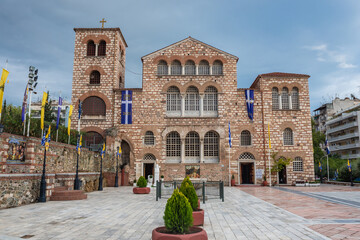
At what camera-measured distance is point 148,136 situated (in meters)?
30.3

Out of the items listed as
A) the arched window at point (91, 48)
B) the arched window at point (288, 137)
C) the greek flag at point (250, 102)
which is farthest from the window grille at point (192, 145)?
the arched window at point (91, 48)

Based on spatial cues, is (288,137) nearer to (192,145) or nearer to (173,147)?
(192,145)

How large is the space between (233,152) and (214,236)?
891 inches

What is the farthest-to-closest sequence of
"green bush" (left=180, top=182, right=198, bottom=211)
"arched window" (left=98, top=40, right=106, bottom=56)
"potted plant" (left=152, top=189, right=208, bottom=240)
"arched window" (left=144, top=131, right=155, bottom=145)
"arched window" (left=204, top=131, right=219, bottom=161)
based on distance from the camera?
"arched window" (left=98, top=40, right=106, bottom=56) → "arched window" (left=144, top=131, right=155, bottom=145) → "arched window" (left=204, top=131, right=219, bottom=161) → "green bush" (left=180, top=182, right=198, bottom=211) → "potted plant" (left=152, top=189, right=208, bottom=240)

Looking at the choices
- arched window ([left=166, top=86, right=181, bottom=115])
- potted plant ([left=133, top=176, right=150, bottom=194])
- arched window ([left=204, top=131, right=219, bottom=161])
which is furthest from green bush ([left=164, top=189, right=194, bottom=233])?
arched window ([left=166, top=86, right=181, bottom=115])

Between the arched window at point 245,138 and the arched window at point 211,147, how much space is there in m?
2.72

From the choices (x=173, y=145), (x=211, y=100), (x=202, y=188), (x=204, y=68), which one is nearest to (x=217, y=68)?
(x=204, y=68)

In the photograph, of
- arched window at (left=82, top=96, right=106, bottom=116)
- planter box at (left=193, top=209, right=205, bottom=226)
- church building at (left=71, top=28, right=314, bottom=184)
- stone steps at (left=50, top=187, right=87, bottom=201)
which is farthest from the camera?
arched window at (left=82, top=96, right=106, bottom=116)

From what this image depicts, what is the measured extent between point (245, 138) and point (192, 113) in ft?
20.7

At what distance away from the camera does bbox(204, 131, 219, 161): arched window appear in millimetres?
30044

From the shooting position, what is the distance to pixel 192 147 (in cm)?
3012

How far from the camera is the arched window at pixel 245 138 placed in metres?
30.2

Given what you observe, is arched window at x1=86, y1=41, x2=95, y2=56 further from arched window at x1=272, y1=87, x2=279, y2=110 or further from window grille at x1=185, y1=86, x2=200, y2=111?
arched window at x1=272, y1=87, x2=279, y2=110

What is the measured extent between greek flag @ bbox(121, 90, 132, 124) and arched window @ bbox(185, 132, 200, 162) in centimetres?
655
